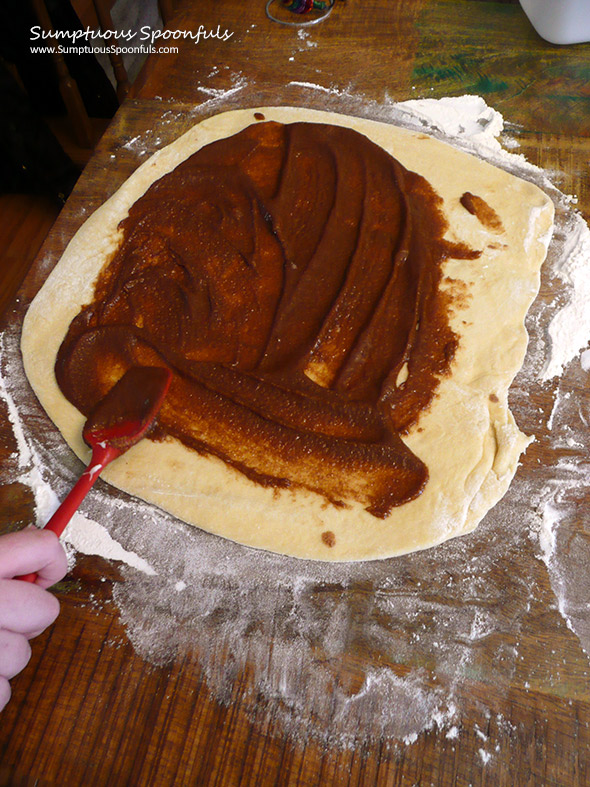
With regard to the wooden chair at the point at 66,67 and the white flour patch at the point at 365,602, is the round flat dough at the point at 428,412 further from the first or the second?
the wooden chair at the point at 66,67

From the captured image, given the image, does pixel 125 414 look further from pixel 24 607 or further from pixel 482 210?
pixel 482 210

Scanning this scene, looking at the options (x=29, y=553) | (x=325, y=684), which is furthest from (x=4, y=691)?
(x=325, y=684)

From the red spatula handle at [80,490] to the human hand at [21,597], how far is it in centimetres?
3

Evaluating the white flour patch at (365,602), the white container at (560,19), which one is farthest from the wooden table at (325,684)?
the white container at (560,19)

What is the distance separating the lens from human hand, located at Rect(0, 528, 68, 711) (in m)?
0.92

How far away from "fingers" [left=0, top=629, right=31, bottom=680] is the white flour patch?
174 mm

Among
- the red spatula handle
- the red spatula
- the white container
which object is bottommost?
the red spatula handle

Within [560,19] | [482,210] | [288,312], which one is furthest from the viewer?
[560,19]

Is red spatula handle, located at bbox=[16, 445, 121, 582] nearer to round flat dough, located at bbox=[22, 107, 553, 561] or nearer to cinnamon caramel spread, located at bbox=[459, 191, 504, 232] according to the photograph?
round flat dough, located at bbox=[22, 107, 553, 561]

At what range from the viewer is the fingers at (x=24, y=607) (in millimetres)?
921

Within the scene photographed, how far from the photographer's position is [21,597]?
36.9 inches

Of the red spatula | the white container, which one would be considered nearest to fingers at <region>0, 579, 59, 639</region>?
the red spatula

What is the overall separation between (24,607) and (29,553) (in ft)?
0.27

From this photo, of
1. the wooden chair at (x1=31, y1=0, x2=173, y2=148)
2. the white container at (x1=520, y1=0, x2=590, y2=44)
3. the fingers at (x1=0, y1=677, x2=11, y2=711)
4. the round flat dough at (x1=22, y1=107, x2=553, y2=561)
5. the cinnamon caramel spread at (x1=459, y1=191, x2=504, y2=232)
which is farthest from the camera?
the wooden chair at (x1=31, y1=0, x2=173, y2=148)
